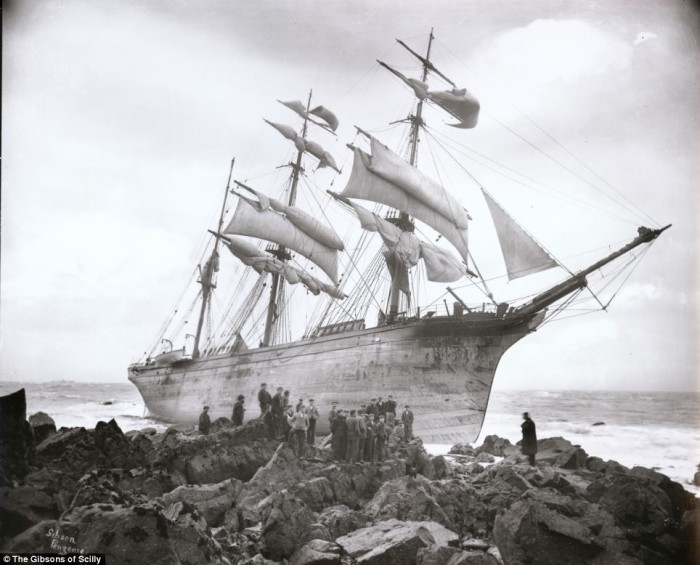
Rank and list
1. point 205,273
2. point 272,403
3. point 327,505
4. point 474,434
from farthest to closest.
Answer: point 205,273, point 474,434, point 272,403, point 327,505

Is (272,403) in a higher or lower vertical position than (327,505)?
higher

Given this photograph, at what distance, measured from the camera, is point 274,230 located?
103 ft

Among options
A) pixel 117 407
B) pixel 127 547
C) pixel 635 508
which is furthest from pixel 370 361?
pixel 117 407

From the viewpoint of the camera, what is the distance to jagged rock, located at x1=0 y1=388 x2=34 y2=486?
17.5 feet

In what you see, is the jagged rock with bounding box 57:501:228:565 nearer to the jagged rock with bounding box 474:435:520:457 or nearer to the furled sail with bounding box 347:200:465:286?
the jagged rock with bounding box 474:435:520:457

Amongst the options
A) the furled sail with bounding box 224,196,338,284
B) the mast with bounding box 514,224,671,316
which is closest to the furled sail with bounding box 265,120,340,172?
the furled sail with bounding box 224,196,338,284

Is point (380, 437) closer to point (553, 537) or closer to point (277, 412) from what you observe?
point (277, 412)

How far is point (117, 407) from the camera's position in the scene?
51.1 m

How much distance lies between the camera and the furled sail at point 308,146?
33.8 metres

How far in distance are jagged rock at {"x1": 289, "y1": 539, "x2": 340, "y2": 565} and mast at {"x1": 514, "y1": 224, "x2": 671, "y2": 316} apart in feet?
47.9

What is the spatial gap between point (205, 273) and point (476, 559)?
33.7 metres

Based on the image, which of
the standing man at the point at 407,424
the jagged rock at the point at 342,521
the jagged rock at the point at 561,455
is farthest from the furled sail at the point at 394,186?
the jagged rock at the point at 342,521

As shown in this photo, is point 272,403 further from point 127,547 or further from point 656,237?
point 656,237

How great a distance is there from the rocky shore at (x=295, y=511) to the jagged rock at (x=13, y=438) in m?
0.02
